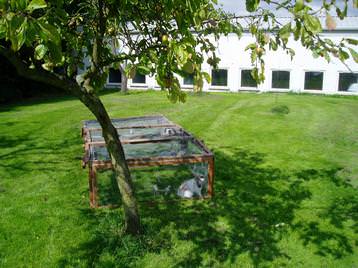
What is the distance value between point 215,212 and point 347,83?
2329 cm

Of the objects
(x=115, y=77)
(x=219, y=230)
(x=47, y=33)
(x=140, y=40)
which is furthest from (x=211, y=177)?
(x=115, y=77)

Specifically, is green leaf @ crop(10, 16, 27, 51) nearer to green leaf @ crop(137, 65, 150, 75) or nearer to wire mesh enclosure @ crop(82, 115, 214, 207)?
green leaf @ crop(137, 65, 150, 75)

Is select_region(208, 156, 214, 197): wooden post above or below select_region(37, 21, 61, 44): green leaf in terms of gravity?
below

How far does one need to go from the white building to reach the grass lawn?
1433cm

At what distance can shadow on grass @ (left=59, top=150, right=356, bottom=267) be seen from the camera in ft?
17.9

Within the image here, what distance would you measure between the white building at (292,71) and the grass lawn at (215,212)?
14.3 metres

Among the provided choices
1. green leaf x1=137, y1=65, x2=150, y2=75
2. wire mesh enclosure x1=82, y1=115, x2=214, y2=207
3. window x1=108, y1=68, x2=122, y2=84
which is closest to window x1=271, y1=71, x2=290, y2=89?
window x1=108, y1=68, x2=122, y2=84

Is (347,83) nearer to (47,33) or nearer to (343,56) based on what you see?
(343,56)

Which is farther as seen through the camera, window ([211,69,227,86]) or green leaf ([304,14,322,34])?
window ([211,69,227,86])

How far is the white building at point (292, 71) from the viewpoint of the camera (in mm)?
26859

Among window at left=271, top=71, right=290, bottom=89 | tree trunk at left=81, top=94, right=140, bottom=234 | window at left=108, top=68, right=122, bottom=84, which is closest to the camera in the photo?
tree trunk at left=81, top=94, right=140, bottom=234

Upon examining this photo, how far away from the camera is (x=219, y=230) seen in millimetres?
6246

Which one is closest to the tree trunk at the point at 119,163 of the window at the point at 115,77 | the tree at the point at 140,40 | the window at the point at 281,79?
the tree at the point at 140,40

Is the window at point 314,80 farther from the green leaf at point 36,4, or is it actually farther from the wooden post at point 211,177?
the green leaf at point 36,4
